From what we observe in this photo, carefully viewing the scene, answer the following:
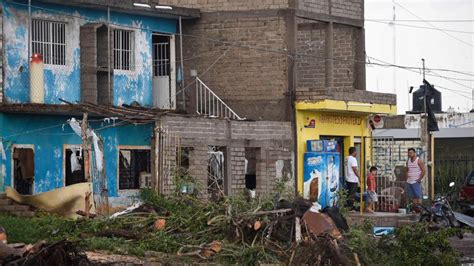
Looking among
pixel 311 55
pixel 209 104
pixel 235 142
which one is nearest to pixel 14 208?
pixel 235 142

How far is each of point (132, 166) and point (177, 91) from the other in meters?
3.30

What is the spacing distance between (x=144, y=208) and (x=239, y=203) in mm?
2212

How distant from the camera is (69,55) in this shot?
2688 cm

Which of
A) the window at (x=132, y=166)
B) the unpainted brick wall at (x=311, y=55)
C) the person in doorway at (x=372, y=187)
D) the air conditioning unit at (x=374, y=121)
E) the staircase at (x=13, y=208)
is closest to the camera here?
the staircase at (x=13, y=208)

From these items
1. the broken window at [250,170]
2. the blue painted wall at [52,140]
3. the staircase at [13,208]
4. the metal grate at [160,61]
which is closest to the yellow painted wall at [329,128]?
the broken window at [250,170]

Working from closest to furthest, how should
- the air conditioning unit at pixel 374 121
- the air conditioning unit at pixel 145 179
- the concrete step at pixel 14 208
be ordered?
the concrete step at pixel 14 208 < the air conditioning unit at pixel 145 179 < the air conditioning unit at pixel 374 121

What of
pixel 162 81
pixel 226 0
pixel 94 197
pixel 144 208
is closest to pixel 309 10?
pixel 226 0

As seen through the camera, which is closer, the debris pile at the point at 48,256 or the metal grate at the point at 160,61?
the debris pile at the point at 48,256

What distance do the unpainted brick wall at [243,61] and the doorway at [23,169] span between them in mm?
5934

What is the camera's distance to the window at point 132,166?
27.1m

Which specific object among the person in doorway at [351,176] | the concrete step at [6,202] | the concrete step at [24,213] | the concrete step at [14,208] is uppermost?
the person in doorway at [351,176]

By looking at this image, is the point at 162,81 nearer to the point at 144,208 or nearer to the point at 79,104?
the point at 79,104

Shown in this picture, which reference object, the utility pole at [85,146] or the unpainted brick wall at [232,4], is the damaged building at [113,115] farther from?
the unpainted brick wall at [232,4]

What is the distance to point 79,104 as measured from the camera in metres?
24.9
